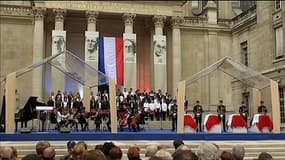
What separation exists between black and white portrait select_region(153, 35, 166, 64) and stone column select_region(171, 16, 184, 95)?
161 centimetres

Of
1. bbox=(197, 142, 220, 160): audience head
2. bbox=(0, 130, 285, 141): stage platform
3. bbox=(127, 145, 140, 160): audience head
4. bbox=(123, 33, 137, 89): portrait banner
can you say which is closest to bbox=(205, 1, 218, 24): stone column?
bbox=(123, 33, 137, 89): portrait banner

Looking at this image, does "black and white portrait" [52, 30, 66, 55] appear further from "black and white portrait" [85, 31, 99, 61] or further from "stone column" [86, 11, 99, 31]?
"stone column" [86, 11, 99, 31]

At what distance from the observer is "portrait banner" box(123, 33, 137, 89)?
27016 mm

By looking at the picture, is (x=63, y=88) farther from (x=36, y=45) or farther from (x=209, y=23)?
(x=209, y=23)

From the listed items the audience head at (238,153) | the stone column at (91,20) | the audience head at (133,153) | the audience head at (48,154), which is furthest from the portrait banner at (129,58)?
the audience head at (48,154)

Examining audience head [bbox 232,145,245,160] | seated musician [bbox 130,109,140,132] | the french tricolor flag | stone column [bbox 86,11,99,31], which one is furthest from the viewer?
stone column [bbox 86,11,99,31]

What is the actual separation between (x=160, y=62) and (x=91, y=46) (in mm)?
4892

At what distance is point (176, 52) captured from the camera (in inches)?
1159

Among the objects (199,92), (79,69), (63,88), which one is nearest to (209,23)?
(199,92)

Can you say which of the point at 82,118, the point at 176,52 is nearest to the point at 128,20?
the point at 176,52

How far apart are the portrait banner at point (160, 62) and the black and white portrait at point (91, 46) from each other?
4083 millimetres

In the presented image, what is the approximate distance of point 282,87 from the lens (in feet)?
80.8

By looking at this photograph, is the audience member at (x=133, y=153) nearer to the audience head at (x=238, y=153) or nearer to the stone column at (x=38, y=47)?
the audience head at (x=238, y=153)

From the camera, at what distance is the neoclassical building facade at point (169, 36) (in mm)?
27156
